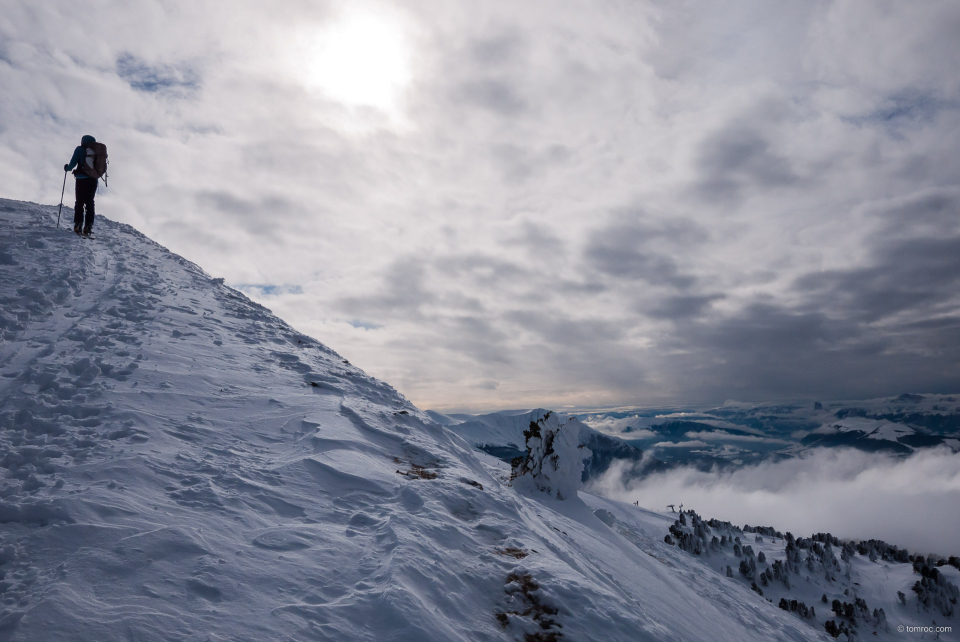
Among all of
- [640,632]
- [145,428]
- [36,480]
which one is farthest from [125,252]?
[640,632]

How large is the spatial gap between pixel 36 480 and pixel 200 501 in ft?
6.02

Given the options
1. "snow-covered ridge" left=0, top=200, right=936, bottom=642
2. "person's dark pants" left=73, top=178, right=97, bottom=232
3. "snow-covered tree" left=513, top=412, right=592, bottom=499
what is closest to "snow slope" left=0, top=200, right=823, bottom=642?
"snow-covered ridge" left=0, top=200, right=936, bottom=642

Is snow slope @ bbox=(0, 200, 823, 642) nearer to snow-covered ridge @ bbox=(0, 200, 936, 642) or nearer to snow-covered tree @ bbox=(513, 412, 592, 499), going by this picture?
snow-covered ridge @ bbox=(0, 200, 936, 642)

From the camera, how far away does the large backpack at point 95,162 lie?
55.3ft

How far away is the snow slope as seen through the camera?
4316mm

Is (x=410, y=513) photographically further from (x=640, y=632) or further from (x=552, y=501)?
(x=552, y=501)

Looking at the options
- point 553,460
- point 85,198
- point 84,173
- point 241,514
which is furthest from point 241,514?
point 85,198

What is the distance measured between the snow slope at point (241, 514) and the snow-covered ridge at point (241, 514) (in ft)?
0.09

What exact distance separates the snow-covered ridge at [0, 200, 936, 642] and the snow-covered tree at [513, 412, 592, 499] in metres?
4.11

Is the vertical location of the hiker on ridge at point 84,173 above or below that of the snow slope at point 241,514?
above

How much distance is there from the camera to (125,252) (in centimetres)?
1817

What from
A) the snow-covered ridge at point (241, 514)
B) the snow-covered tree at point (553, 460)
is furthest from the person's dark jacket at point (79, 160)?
the snow-covered tree at point (553, 460)

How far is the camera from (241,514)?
5.82 metres

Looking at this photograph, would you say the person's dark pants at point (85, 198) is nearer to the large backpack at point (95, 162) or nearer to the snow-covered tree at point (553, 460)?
the large backpack at point (95, 162)
